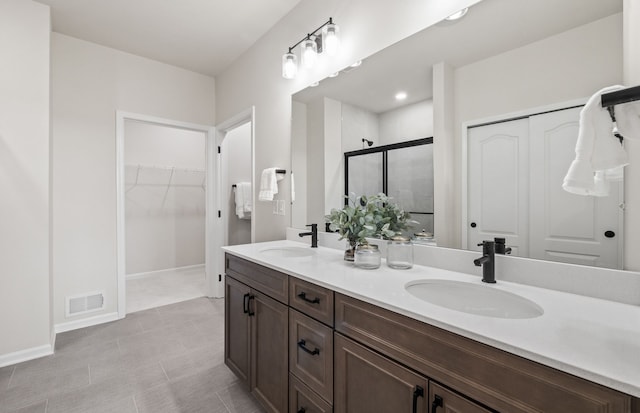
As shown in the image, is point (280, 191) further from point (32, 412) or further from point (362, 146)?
point (32, 412)

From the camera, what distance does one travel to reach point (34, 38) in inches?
85.4

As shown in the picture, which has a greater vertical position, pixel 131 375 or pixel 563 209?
pixel 563 209

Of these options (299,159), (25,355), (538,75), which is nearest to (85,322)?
(25,355)

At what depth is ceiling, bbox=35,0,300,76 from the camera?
2.24m

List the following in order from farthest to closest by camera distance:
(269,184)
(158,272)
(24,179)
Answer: (158,272)
(269,184)
(24,179)

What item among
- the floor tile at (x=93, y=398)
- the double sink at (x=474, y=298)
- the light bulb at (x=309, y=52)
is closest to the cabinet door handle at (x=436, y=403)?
the double sink at (x=474, y=298)

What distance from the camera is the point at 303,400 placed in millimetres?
1262

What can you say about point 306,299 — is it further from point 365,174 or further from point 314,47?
point 314,47

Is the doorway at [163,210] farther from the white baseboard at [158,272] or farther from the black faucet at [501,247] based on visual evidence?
the black faucet at [501,247]

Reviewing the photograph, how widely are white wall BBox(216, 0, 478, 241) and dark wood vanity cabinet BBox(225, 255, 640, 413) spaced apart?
1050 mm

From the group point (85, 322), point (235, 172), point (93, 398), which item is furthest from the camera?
point (235, 172)

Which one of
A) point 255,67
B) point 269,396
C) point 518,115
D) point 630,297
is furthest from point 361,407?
point 255,67

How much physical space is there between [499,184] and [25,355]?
3309 millimetres

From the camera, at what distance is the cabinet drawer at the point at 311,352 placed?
1.13 metres
